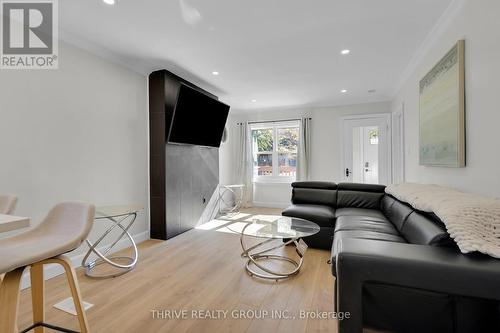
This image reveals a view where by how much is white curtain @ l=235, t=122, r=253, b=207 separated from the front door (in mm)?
2239

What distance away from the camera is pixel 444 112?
2100mm

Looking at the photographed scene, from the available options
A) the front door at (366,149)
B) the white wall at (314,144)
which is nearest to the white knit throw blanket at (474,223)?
the front door at (366,149)

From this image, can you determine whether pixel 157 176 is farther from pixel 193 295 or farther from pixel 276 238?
pixel 276 238

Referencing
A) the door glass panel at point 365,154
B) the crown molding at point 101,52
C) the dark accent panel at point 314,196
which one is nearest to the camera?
the crown molding at point 101,52

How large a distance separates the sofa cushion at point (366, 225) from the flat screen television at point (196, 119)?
2491 mm

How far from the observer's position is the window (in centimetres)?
566

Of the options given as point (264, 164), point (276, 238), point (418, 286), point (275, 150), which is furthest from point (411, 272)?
point (264, 164)

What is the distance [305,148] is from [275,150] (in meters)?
0.82

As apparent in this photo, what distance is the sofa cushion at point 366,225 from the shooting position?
2207 mm

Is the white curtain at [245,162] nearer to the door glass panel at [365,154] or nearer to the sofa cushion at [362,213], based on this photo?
the door glass panel at [365,154]

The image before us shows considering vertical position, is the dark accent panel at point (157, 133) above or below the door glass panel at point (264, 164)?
above

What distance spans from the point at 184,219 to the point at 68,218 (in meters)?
2.41

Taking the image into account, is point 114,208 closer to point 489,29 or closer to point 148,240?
point 148,240

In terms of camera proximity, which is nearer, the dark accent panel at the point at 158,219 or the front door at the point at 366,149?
the dark accent panel at the point at 158,219
